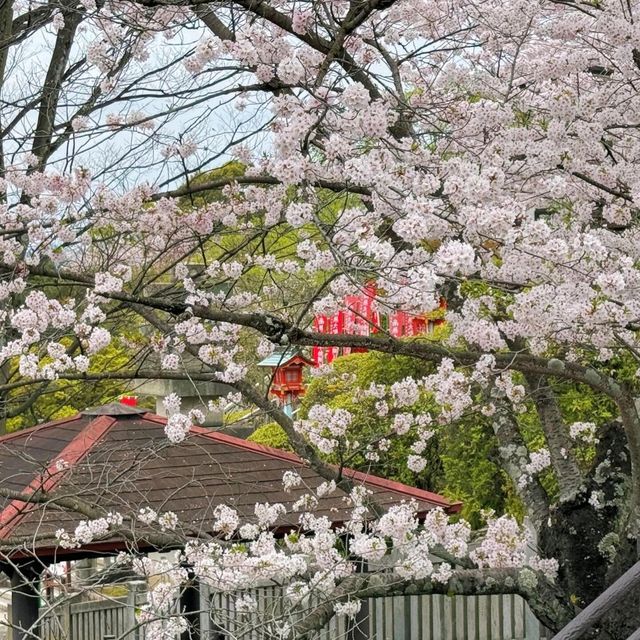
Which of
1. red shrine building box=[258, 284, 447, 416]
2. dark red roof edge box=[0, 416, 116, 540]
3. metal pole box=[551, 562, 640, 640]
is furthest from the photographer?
red shrine building box=[258, 284, 447, 416]

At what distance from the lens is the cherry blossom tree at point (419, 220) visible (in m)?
3.70

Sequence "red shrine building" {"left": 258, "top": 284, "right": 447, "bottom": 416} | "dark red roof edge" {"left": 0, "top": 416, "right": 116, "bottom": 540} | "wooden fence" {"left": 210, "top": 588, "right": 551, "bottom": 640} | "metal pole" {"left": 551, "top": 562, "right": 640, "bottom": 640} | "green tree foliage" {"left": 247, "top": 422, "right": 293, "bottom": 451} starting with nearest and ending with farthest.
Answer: "metal pole" {"left": 551, "top": 562, "right": 640, "bottom": 640}, "dark red roof edge" {"left": 0, "top": 416, "right": 116, "bottom": 540}, "wooden fence" {"left": 210, "top": 588, "right": 551, "bottom": 640}, "green tree foliage" {"left": 247, "top": 422, "right": 293, "bottom": 451}, "red shrine building" {"left": 258, "top": 284, "right": 447, "bottom": 416}

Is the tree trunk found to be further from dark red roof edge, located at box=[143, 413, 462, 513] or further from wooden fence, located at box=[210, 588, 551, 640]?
wooden fence, located at box=[210, 588, 551, 640]

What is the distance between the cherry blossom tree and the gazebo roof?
0.50 meters

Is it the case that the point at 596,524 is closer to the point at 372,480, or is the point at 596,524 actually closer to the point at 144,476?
the point at 372,480

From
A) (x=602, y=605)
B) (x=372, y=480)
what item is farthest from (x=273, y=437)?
(x=602, y=605)

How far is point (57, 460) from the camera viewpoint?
5.98 m

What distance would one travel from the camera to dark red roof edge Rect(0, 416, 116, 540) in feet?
18.2

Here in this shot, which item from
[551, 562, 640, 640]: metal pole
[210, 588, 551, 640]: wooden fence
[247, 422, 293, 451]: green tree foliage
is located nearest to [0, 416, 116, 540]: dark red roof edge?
[210, 588, 551, 640]: wooden fence

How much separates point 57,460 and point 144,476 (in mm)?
538

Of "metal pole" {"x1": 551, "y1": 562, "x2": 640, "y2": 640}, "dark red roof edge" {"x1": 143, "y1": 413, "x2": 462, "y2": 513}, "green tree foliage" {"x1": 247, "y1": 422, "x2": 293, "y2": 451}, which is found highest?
"green tree foliage" {"x1": 247, "y1": 422, "x2": 293, "y2": 451}

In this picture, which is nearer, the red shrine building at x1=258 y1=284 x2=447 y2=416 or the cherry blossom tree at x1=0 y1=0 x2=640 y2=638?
the cherry blossom tree at x1=0 y1=0 x2=640 y2=638

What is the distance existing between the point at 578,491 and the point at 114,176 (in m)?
3.02

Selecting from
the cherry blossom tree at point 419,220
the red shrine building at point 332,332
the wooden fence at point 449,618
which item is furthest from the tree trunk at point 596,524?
the red shrine building at point 332,332
